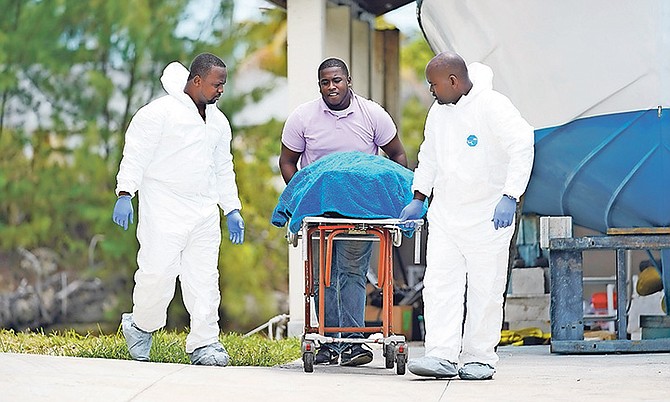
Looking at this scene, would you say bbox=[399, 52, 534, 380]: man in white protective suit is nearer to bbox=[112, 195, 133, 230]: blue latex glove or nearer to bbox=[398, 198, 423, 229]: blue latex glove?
bbox=[398, 198, 423, 229]: blue latex glove

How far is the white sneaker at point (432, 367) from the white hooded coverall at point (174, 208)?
119 centimetres

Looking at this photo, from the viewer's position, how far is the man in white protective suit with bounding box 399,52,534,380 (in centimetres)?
548

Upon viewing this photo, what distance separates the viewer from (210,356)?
6.07 meters

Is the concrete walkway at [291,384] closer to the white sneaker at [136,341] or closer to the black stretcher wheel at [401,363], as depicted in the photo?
the black stretcher wheel at [401,363]

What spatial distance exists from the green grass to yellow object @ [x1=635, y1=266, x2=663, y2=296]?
111 inches

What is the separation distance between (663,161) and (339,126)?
2064 mm

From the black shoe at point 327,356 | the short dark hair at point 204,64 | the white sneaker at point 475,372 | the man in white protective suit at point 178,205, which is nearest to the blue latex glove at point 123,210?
the man in white protective suit at point 178,205

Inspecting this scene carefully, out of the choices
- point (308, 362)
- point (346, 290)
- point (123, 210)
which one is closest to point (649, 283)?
point (346, 290)

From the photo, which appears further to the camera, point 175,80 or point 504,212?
point 175,80

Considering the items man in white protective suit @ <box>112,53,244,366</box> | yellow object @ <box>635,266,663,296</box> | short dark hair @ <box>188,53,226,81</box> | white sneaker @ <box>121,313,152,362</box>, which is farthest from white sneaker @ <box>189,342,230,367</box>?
yellow object @ <box>635,266,663,296</box>

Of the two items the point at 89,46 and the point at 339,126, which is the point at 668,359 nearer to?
the point at 339,126

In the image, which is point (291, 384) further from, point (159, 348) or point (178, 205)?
point (159, 348)

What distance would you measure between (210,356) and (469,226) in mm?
1422

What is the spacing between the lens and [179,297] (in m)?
17.6
